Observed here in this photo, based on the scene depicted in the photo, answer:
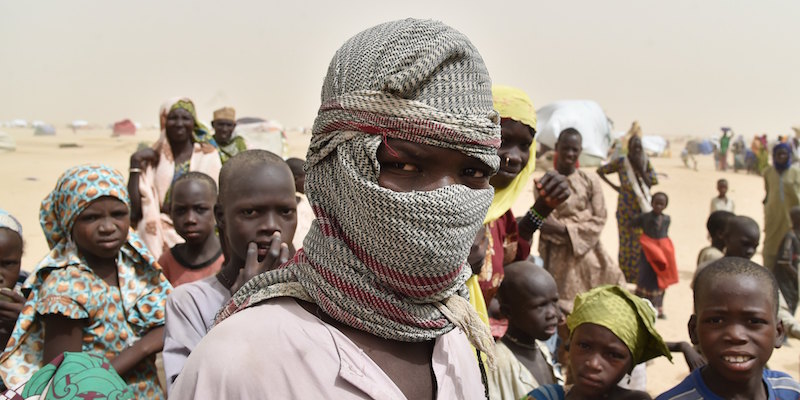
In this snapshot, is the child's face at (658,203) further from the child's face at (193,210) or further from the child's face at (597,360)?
the child's face at (193,210)

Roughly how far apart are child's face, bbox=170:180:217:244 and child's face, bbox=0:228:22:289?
89 centimetres

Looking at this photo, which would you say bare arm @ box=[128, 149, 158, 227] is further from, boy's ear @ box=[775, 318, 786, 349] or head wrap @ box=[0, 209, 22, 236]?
boy's ear @ box=[775, 318, 786, 349]

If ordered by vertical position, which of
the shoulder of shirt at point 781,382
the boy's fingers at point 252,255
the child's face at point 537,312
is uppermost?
the boy's fingers at point 252,255

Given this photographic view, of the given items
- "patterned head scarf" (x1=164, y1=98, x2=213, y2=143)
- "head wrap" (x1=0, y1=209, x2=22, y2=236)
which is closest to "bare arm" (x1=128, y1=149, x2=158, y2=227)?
"patterned head scarf" (x1=164, y1=98, x2=213, y2=143)

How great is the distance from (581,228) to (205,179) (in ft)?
10.9

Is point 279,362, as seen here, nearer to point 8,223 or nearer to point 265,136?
point 8,223

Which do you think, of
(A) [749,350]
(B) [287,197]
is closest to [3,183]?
(B) [287,197]

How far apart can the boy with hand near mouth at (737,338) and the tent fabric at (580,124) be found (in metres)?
17.7

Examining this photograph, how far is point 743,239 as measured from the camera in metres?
5.01

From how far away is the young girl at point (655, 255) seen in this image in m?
7.37

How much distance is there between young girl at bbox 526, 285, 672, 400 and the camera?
2674 millimetres

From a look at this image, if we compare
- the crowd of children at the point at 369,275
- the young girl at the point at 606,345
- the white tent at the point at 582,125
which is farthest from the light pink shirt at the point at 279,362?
the white tent at the point at 582,125

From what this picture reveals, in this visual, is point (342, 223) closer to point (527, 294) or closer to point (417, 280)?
Result: point (417, 280)

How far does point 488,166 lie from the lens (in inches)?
51.9
